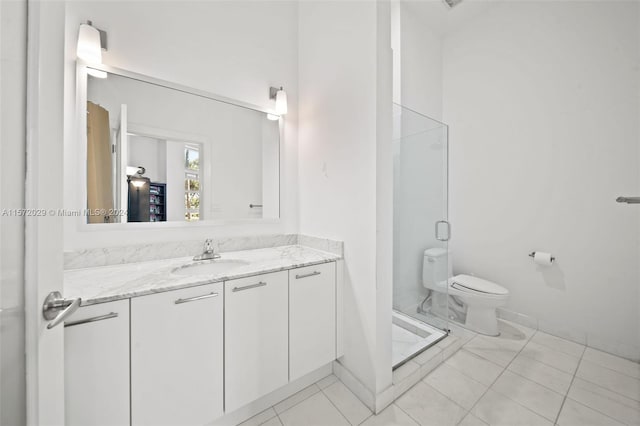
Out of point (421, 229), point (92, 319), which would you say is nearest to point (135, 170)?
point (92, 319)

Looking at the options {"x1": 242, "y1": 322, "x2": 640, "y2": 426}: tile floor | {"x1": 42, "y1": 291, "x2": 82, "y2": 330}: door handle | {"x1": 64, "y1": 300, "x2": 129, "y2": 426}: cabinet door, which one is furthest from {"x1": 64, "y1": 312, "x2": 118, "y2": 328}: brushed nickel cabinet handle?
{"x1": 242, "y1": 322, "x2": 640, "y2": 426}: tile floor

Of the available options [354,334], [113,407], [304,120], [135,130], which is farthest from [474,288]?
[135,130]

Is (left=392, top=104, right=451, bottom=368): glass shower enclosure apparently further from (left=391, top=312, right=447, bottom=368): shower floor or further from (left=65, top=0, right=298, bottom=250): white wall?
(left=65, top=0, right=298, bottom=250): white wall

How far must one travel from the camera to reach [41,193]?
60cm

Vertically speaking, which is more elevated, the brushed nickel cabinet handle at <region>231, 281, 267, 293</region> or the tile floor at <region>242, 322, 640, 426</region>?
the brushed nickel cabinet handle at <region>231, 281, 267, 293</region>

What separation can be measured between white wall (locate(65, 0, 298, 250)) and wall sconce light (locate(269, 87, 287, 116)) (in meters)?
0.05

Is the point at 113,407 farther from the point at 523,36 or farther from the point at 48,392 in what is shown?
the point at 523,36

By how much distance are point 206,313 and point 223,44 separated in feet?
6.04

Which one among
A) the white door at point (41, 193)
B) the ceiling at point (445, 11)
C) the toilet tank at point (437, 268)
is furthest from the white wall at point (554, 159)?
the white door at point (41, 193)

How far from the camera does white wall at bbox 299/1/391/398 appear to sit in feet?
4.60

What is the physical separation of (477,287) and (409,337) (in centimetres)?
79

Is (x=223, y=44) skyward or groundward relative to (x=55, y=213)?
skyward

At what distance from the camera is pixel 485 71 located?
2.49 m

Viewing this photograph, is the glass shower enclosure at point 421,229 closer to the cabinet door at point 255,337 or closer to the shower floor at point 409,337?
the shower floor at point 409,337
